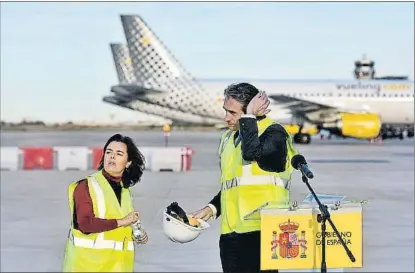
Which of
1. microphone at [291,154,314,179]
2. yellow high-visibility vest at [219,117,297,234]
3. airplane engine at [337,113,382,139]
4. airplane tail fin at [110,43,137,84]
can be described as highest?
airplane tail fin at [110,43,137,84]

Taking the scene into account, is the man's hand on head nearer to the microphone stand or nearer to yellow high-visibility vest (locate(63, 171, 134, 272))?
the microphone stand

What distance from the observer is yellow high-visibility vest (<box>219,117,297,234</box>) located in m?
3.41

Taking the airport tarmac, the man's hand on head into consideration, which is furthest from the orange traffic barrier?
the man's hand on head

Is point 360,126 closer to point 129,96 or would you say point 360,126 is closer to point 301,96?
point 301,96

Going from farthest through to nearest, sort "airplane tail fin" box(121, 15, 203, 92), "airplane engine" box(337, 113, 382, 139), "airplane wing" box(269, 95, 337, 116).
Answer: "airplane tail fin" box(121, 15, 203, 92), "airplane wing" box(269, 95, 337, 116), "airplane engine" box(337, 113, 382, 139)

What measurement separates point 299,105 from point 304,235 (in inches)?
1622

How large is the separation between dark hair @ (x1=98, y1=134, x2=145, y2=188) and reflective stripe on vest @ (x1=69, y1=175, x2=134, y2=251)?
4.9 inches

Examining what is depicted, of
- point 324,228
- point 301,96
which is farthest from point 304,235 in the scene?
point 301,96

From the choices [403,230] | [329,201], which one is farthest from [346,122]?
[329,201]

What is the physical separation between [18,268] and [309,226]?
5513 millimetres

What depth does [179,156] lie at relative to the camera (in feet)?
71.9

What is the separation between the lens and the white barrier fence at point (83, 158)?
22016 millimetres

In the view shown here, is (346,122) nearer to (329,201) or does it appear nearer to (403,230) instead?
(403,230)

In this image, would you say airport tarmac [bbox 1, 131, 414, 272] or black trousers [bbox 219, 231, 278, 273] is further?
airport tarmac [bbox 1, 131, 414, 272]
